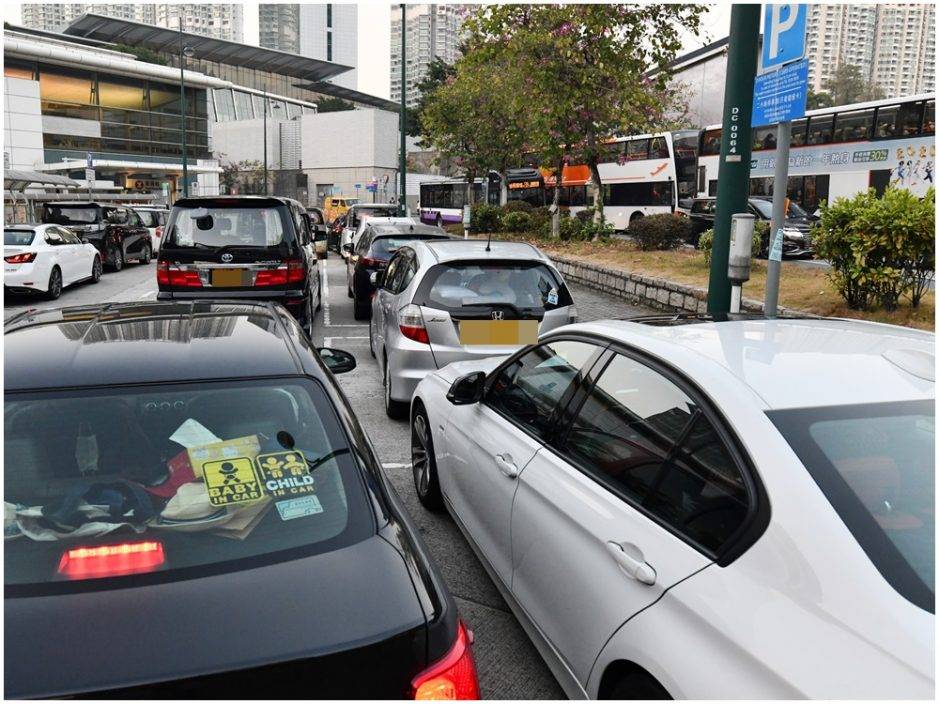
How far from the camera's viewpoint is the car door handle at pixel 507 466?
3217mm

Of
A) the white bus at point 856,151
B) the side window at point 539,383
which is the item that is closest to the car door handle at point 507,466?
the side window at point 539,383

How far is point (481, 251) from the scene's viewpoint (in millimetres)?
6469

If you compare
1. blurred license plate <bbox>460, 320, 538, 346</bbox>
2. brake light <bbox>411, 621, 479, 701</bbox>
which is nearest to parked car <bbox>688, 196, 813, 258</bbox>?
blurred license plate <bbox>460, 320, 538, 346</bbox>

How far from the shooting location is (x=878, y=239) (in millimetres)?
8328

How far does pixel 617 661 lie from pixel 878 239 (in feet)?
24.7

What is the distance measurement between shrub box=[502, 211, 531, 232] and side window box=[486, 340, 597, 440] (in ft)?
75.9

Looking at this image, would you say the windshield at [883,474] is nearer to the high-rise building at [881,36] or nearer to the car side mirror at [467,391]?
the car side mirror at [467,391]

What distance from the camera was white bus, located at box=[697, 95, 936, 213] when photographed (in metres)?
19.5

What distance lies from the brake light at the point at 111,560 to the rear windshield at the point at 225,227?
704 centimetres

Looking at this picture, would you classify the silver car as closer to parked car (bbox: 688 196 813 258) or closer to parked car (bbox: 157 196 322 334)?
parked car (bbox: 157 196 322 334)

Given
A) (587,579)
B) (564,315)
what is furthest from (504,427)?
(564,315)

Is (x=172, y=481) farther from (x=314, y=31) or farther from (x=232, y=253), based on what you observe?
(x=314, y=31)

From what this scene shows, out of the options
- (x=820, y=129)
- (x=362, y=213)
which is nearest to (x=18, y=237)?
(x=362, y=213)

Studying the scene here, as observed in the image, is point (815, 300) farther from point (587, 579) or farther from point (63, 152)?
point (63, 152)
